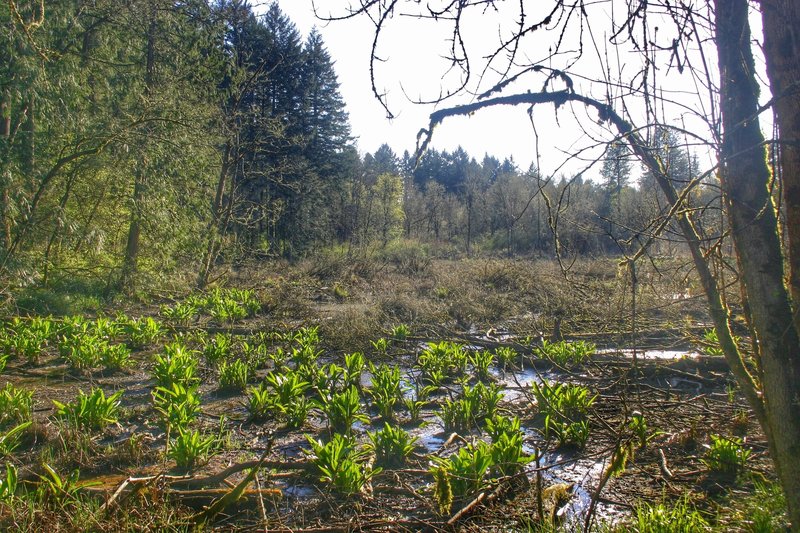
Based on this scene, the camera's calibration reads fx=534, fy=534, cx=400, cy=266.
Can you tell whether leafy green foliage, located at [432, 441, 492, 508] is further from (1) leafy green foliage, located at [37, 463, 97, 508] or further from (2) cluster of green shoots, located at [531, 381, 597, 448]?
(1) leafy green foliage, located at [37, 463, 97, 508]

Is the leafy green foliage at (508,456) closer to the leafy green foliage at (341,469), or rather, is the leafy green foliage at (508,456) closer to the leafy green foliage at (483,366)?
the leafy green foliage at (341,469)

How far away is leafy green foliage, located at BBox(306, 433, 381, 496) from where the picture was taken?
3.71m

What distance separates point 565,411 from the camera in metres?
5.41

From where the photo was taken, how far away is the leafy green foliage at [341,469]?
3711 mm

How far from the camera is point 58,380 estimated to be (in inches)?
279

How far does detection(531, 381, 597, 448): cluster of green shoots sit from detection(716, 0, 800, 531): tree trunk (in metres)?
2.60

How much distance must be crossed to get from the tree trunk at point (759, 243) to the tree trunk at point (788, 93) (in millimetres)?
82

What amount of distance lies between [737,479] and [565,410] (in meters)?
1.73

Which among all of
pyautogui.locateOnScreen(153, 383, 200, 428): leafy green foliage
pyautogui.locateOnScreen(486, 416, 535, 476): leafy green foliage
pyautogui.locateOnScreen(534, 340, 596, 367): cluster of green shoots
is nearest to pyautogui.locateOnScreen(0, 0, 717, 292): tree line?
pyautogui.locateOnScreen(534, 340, 596, 367): cluster of green shoots

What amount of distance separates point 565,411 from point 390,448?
2021mm

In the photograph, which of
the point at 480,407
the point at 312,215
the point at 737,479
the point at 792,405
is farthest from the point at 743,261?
the point at 312,215

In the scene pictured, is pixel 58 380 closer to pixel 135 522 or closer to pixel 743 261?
pixel 135 522

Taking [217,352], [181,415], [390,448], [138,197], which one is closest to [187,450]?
[181,415]

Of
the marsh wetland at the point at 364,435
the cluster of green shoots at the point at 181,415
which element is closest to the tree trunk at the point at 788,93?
the marsh wetland at the point at 364,435
